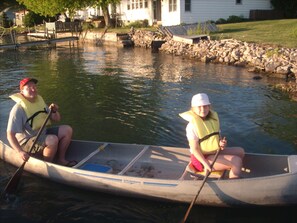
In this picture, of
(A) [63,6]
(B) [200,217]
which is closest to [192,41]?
(A) [63,6]

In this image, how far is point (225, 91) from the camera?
573 inches

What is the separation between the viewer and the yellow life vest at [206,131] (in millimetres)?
6137

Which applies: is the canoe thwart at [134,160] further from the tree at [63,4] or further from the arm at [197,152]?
the tree at [63,4]

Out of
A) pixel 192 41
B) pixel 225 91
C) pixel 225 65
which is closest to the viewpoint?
pixel 225 91

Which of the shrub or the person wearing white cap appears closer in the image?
the person wearing white cap

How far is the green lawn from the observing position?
67.9ft

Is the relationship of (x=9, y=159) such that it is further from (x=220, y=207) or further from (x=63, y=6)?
(x=63, y=6)

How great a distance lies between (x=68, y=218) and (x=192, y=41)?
19056 mm

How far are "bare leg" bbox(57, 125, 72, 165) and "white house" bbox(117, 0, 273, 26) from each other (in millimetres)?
25822

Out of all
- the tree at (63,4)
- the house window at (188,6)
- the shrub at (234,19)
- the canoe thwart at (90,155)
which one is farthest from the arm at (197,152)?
the tree at (63,4)

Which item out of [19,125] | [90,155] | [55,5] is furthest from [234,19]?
[19,125]

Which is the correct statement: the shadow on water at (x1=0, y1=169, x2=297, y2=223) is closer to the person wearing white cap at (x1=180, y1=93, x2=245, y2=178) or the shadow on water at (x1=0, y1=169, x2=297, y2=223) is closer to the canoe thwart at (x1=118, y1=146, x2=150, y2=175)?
the canoe thwart at (x1=118, y1=146, x2=150, y2=175)

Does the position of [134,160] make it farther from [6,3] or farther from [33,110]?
[6,3]

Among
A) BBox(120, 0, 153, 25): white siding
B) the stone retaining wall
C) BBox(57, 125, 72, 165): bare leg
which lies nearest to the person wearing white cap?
BBox(57, 125, 72, 165): bare leg
